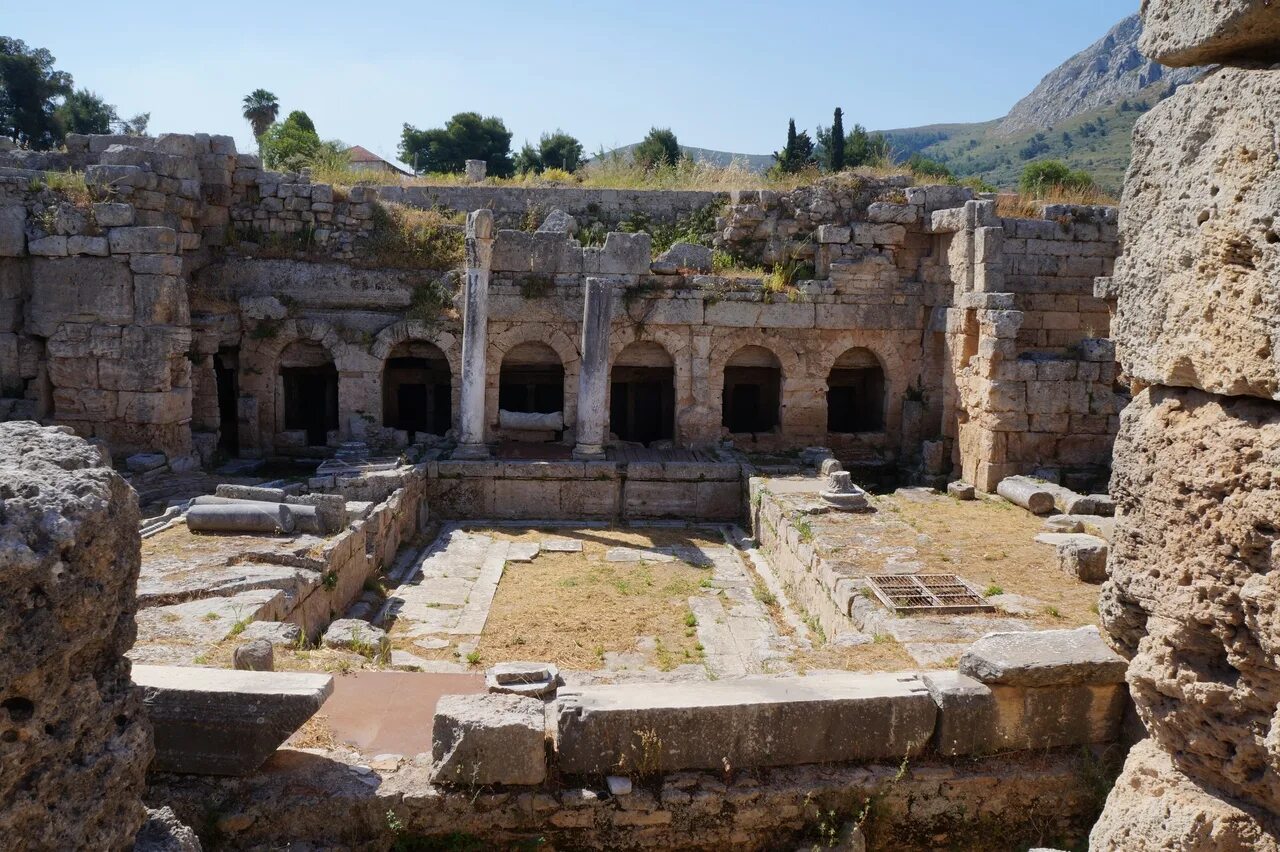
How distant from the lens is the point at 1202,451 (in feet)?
9.71

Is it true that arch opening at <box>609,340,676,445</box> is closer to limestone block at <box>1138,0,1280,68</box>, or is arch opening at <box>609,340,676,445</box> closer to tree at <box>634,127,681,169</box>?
limestone block at <box>1138,0,1280,68</box>

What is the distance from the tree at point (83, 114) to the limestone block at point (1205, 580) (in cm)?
4589

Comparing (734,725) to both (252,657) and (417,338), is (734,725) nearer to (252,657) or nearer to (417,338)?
(252,657)

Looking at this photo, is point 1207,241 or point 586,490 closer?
point 1207,241

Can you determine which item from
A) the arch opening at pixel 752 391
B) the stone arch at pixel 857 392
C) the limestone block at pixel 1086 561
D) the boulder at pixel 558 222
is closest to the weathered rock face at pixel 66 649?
the limestone block at pixel 1086 561

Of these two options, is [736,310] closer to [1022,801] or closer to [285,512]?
[285,512]

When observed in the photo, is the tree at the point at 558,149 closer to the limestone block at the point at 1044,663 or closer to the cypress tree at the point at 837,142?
the cypress tree at the point at 837,142

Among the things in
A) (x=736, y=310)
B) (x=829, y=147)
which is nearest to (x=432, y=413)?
(x=736, y=310)

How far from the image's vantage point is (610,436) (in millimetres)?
17328

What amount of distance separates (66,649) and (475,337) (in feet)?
41.1

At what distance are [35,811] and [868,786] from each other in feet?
13.4

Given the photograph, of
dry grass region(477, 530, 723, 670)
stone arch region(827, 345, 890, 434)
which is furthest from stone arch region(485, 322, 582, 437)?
stone arch region(827, 345, 890, 434)

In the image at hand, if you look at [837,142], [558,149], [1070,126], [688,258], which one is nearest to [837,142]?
[837,142]

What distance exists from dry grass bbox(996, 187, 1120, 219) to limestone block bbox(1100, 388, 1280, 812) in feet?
45.2
